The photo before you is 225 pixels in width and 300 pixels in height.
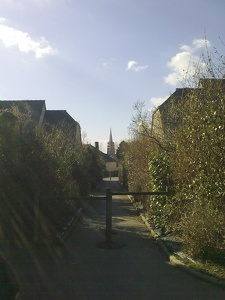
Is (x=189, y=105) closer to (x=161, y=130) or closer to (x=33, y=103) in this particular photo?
(x=161, y=130)

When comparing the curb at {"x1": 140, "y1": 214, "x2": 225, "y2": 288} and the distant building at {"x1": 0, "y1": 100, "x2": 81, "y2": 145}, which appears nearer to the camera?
the curb at {"x1": 140, "y1": 214, "x2": 225, "y2": 288}

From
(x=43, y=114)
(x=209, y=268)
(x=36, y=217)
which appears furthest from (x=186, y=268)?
(x=43, y=114)

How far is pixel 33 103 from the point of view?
132 feet

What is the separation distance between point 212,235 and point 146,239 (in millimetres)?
4414

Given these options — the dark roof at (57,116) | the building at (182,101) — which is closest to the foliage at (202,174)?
the building at (182,101)

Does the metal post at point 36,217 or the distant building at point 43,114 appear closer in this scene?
the metal post at point 36,217

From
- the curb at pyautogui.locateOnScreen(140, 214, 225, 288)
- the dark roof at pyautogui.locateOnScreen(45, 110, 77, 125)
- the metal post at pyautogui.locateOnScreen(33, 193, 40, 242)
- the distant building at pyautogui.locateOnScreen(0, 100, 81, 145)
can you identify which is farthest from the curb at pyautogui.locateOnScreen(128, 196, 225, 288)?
the dark roof at pyautogui.locateOnScreen(45, 110, 77, 125)

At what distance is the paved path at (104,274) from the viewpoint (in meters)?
5.91

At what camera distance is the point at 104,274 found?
7191mm

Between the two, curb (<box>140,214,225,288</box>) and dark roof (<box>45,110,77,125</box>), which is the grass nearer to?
curb (<box>140,214,225,288</box>)

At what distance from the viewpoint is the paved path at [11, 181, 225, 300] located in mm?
5906

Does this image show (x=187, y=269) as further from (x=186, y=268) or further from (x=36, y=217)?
(x=36, y=217)

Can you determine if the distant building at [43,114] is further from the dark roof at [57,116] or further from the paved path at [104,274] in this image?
the paved path at [104,274]

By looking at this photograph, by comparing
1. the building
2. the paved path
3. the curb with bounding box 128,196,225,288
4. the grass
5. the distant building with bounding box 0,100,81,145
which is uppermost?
the distant building with bounding box 0,100,81,145
